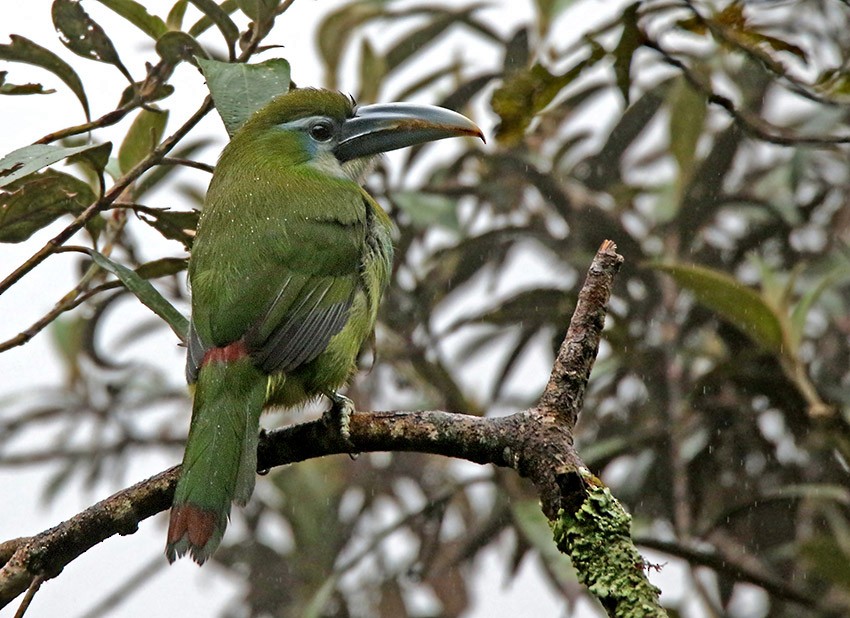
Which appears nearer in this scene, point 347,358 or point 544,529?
point 347,358

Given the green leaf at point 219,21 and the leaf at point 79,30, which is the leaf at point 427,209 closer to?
the green leaf at point 219,21

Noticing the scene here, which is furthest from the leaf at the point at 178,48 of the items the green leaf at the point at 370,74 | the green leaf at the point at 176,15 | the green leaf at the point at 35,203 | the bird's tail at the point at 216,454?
the green leaf at the point at 370,74

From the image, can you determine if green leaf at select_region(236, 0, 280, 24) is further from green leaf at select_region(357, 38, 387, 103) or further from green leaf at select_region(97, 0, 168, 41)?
green leaf at select_region(357, 38, 387, 103)

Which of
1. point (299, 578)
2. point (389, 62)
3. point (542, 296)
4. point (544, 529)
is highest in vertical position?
point (389, 62)

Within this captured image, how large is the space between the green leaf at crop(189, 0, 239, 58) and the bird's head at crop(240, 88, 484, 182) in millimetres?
737

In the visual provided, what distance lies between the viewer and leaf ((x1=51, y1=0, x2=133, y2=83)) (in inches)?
98.8

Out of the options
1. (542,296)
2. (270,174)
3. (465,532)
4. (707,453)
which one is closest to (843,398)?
(707,453)

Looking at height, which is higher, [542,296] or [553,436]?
[542,296]

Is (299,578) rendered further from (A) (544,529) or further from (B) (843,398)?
(B) (843,398)

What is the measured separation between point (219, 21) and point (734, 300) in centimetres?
162

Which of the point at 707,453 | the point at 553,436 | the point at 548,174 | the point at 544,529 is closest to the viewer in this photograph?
the point at 553,436

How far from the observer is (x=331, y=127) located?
3.44 meters

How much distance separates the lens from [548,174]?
163 inches

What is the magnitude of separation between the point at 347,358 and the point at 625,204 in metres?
1.73
